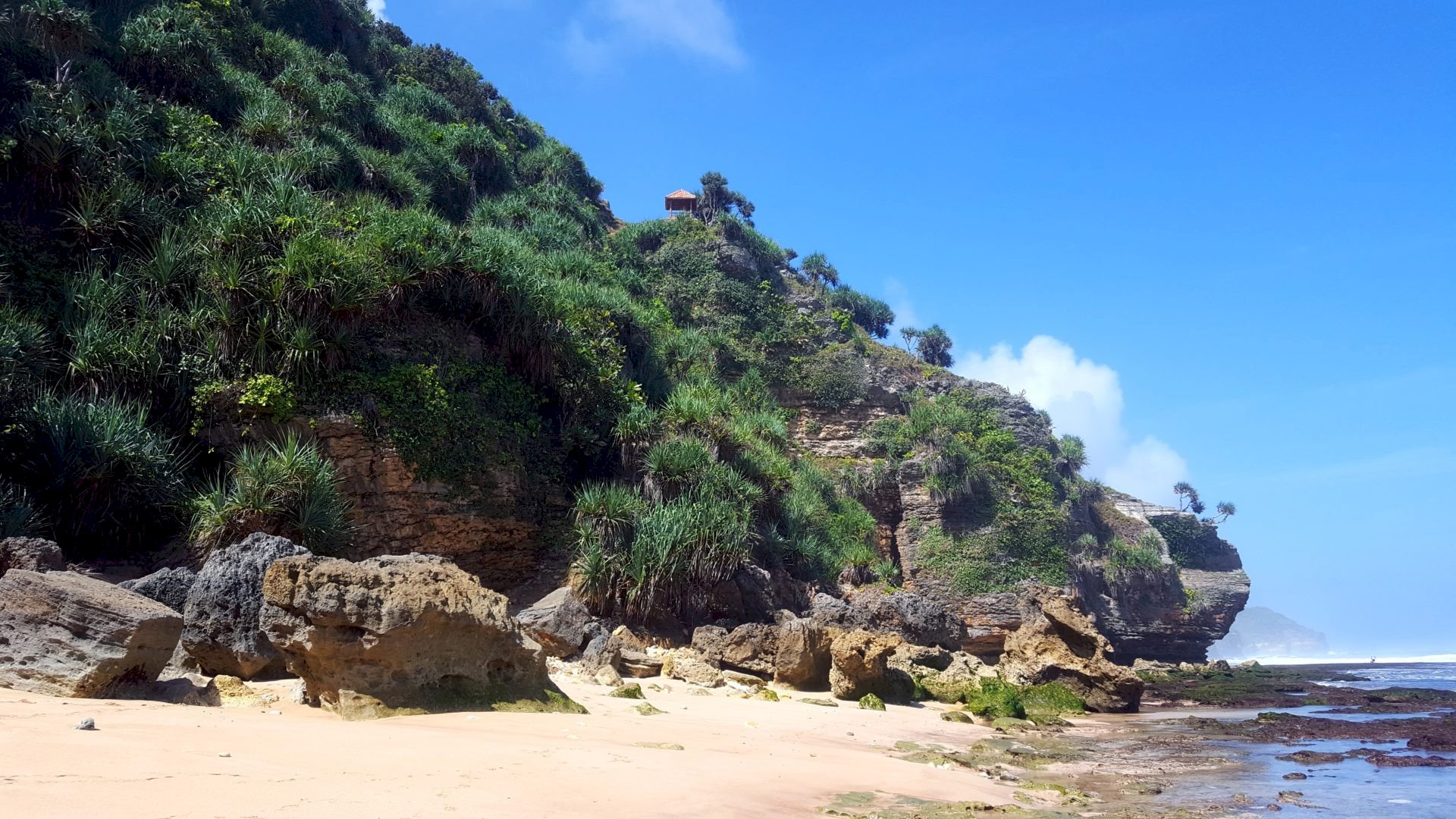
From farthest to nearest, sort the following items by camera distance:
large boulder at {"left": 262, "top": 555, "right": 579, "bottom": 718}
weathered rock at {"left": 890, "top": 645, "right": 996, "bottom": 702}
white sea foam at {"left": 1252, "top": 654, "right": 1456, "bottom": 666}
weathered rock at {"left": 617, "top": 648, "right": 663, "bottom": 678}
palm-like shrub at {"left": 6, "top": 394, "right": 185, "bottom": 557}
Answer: white sea foam at {"left": 1252, "top": 654, "right": 1456, "bottom": 666}, weathered rock at {"left": 890, "top": 645, "right": 996, "bottom": 702}, weathered rock at {"left": 617, "top": 648, "right": 663, "bottom": 678}, palm-like shrub at {"left": 6, "top": 394, "right": 185, "bottom": 557}, large boulder at {"left": 262, "top": 555, "right": 579, "bottom": 718}

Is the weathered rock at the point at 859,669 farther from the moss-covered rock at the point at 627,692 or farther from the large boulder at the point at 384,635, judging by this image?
the large boulder at the point at 384,635

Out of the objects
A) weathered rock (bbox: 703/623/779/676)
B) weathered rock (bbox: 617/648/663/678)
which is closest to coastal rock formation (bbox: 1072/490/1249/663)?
A: weathered rock (bbox: 703/623/779/676)

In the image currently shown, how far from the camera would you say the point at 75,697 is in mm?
5598

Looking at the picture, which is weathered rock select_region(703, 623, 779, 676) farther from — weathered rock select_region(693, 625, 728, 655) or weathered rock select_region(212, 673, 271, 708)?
weathered rock select_region(212, 673, 271, 708)

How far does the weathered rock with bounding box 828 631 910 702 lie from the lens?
42.6 ft

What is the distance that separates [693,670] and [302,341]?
7520 mm

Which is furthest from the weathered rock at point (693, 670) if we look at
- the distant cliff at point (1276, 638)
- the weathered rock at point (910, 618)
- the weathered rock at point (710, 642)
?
the distant cliff at point (1276, 638)

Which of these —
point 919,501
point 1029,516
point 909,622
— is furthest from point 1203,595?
point 909,622

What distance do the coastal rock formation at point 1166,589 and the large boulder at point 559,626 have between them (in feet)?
65.2

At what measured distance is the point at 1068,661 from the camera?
52.2 ft

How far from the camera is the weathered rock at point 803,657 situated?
1313 centimetres

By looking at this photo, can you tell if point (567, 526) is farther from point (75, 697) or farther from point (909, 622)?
point (75, 697)

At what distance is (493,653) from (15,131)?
12.4 m

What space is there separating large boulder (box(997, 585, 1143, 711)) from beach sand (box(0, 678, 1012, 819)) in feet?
29.4
